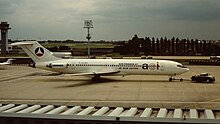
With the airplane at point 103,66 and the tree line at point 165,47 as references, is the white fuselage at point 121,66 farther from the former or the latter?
the tree line at point 165,47

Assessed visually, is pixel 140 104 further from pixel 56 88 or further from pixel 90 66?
pixel 90 66

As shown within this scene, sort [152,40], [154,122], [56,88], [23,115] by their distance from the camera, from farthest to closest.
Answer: [152,40] < [56,88] < [23,115] < [154,122]

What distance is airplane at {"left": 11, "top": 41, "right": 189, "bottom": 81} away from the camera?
45.0 m

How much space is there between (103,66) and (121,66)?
8.85ft

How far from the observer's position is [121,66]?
150 feet

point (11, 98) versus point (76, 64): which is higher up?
point (76, 64)

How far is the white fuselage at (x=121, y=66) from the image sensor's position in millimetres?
44969

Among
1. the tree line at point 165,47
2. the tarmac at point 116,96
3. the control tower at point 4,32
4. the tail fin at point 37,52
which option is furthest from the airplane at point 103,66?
the control tower at point 4,32

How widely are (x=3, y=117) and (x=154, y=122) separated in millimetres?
5400

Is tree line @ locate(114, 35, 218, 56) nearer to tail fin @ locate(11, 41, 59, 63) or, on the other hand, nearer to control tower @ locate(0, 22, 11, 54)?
control tower @ locate(0, 22, 11, 54)

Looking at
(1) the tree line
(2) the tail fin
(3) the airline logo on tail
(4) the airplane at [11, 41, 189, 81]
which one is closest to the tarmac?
(4) the airplane at [11, 41, 189, 81]

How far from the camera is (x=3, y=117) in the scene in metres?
11.3

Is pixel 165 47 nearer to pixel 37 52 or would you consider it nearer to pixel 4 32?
pixel 4 32

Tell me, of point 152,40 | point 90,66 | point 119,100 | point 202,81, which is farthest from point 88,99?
point 152,40
